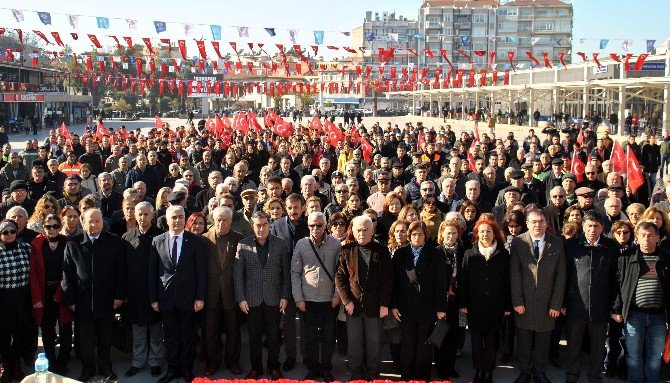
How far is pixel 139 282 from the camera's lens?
607 cm

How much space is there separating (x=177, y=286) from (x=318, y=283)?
124 centimetres

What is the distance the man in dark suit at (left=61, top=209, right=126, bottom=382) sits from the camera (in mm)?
5898

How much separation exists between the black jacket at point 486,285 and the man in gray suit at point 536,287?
10 cm

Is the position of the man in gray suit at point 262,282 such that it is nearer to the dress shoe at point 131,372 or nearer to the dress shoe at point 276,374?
the dress shoe at point 276,374

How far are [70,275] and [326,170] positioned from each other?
557 cm

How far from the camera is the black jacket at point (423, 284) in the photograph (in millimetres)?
5758

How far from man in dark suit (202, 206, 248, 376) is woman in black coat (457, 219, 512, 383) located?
82.0 inches

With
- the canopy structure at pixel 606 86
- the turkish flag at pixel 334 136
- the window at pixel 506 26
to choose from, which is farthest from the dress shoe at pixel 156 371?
the window at pixel 506 26

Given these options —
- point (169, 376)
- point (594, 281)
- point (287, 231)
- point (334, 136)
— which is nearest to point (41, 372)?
point (169, 376)

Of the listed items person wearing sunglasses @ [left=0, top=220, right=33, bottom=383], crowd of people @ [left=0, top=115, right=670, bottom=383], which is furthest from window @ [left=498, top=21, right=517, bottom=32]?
person wearing sunglasses @ [left=0, top=220, right=33, bottom=383]

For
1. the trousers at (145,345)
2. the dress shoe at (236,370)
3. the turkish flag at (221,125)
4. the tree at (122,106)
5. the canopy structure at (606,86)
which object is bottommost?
the dress shoe at (236,370)

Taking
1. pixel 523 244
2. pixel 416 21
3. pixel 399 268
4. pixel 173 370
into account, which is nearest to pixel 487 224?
pixel 523 244

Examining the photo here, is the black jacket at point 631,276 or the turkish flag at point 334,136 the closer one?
the black jacket at point 631,276

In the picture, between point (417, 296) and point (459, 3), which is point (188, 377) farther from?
point (459, 3)
